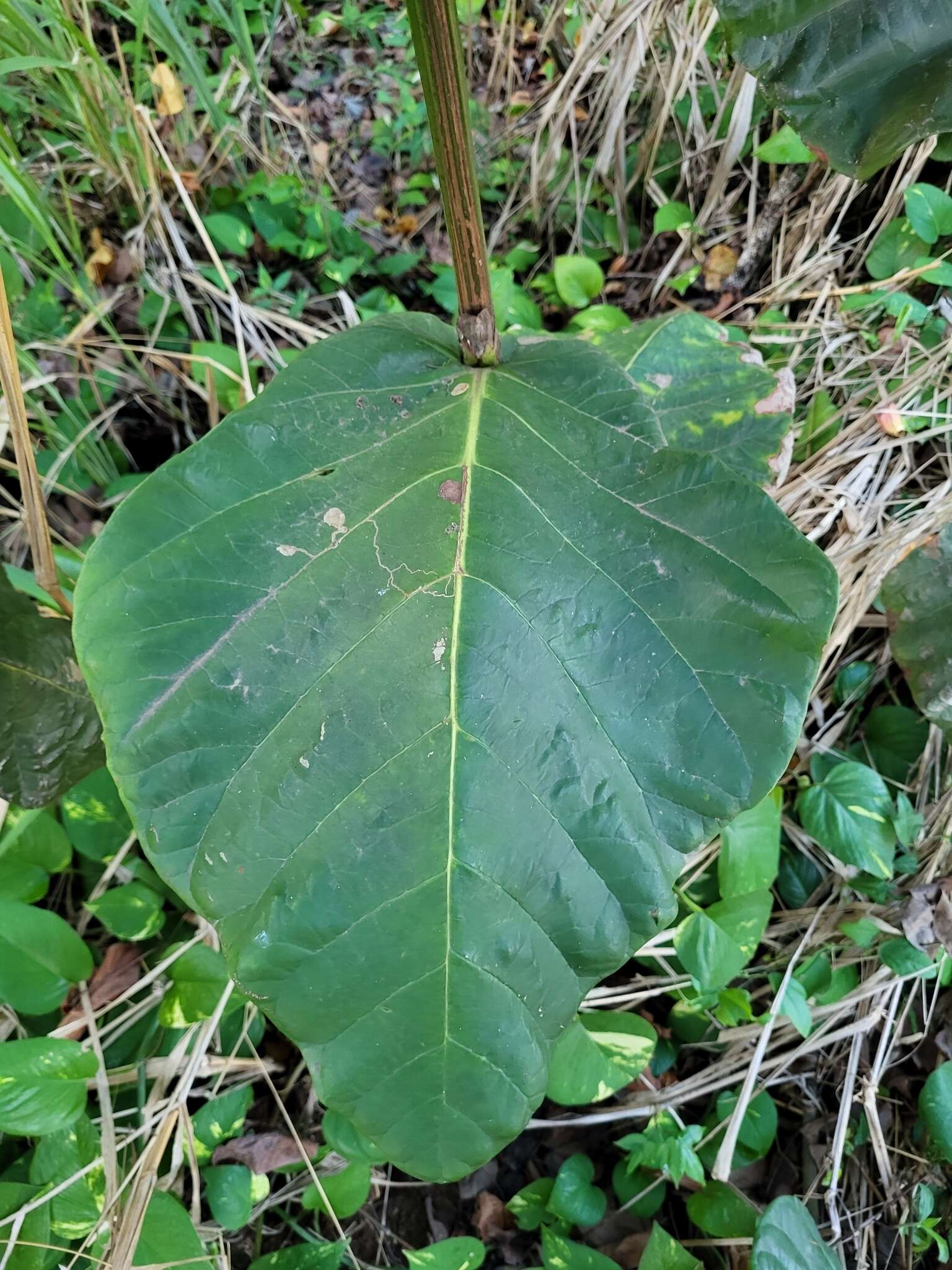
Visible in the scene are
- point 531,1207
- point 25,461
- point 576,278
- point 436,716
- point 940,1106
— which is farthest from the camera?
point 576,278

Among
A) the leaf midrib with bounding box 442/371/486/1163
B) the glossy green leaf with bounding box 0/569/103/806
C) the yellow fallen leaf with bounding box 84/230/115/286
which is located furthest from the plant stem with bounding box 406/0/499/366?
the yellow fallen leaf with bounding box 84/230/115/286

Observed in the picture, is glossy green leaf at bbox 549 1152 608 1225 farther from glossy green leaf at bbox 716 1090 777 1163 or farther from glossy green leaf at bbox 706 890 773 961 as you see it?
glossy green leaf at bbox 706 890 773 961

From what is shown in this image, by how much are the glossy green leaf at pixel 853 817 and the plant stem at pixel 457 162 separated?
2.37ft

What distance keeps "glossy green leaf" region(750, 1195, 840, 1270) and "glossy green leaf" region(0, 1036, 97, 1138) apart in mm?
767

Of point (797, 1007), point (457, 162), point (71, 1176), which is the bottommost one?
point (797, 1007)

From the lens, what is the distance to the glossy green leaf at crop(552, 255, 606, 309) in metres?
1.46

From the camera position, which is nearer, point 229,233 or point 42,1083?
point 42,1083

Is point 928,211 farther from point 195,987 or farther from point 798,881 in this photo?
point 195,987

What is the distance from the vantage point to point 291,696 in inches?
24.4

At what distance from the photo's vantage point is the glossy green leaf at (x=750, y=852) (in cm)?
100

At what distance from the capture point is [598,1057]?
3.21ft

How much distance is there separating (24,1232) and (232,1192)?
22 centimetres

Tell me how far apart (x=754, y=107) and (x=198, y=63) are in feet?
3.16

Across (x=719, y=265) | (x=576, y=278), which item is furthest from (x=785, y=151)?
(x=576, y=278)
